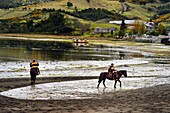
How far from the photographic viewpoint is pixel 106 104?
85.7ft

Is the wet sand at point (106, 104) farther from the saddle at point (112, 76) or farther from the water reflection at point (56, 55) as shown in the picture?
the water reflection at point (56, 55)

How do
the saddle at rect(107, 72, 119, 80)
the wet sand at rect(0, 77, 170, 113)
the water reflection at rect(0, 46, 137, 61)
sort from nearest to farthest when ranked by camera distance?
the wet sand at rect(0, 77, 170, 113) → the saddle at rect(107, 72, 119, 80) → the water reflection at rect(0, 46, 137, 61)

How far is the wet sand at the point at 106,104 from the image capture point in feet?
77.7

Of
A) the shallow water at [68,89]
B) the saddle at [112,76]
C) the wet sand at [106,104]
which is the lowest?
the shallow water at [68,89]

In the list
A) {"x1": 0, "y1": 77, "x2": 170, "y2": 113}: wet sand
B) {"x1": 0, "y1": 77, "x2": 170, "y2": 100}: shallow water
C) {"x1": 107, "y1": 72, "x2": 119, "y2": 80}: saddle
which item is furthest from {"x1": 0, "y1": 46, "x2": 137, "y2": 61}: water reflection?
{"x1": 0, "y1": 77, "x2": 170, "y2": 113}: wet sand

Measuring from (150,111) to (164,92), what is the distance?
863cm

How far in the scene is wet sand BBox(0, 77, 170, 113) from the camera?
77.7 feet

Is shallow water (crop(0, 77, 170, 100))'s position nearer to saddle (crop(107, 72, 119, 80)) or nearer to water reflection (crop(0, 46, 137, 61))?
saddle (crop(107, 72, 119, 80))

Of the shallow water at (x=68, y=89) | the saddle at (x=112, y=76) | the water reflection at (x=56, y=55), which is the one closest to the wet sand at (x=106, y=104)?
the shallow water at (x=68, y=89)

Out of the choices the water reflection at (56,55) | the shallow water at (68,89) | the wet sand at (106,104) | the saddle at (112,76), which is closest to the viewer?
the wet sand at (106,104)

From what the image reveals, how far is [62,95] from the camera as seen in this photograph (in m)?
32.0

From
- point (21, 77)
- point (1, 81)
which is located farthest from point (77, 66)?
point (1, 81)

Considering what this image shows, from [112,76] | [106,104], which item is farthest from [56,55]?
[106,104]

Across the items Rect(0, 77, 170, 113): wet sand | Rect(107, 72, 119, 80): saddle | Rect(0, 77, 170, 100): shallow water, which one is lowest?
Rect(0, 77, 170, 100): shallow water
